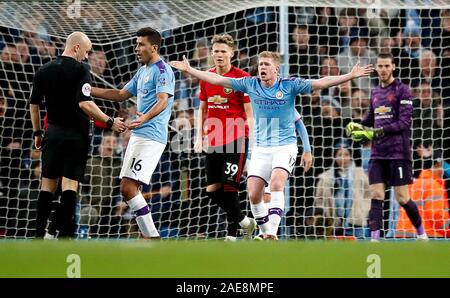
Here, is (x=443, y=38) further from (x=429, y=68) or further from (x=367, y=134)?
(x=367, y=134)

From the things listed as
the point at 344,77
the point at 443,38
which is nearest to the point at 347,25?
the point at 443,38

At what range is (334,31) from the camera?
12.6 metres

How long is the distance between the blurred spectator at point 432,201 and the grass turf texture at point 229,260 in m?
5.55

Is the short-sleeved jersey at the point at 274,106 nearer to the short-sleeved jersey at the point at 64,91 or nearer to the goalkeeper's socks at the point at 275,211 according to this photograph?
the goalkeeper's socks at the point at 275,211

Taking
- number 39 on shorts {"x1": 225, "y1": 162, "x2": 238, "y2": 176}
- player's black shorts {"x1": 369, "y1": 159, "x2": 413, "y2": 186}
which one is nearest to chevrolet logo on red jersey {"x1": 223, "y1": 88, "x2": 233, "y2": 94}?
number 39 on shorts {"x1": 225, "y1": 162, "x2": 238, "y2": 176}

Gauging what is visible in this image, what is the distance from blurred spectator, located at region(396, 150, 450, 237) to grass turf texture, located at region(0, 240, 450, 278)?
18.2 ft

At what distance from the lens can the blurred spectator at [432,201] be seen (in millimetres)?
11789

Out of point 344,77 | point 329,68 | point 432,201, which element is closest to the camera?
Result: point 344,77

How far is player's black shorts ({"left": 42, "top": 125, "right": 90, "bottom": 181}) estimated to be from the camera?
8.77m

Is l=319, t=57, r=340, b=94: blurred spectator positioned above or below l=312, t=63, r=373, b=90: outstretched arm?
above

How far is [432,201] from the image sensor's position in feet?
38.9

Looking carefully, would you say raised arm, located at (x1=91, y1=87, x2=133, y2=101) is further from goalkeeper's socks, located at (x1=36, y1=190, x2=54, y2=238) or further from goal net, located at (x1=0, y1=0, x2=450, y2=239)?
goal net, located at (x1=0, y1=0, x2=450, y2=239)

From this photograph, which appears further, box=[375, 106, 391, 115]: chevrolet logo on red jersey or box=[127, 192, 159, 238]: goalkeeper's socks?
box=[375, 106, 391, 115]: chevrolet logo on red jersey

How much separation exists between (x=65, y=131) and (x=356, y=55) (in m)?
4.80
